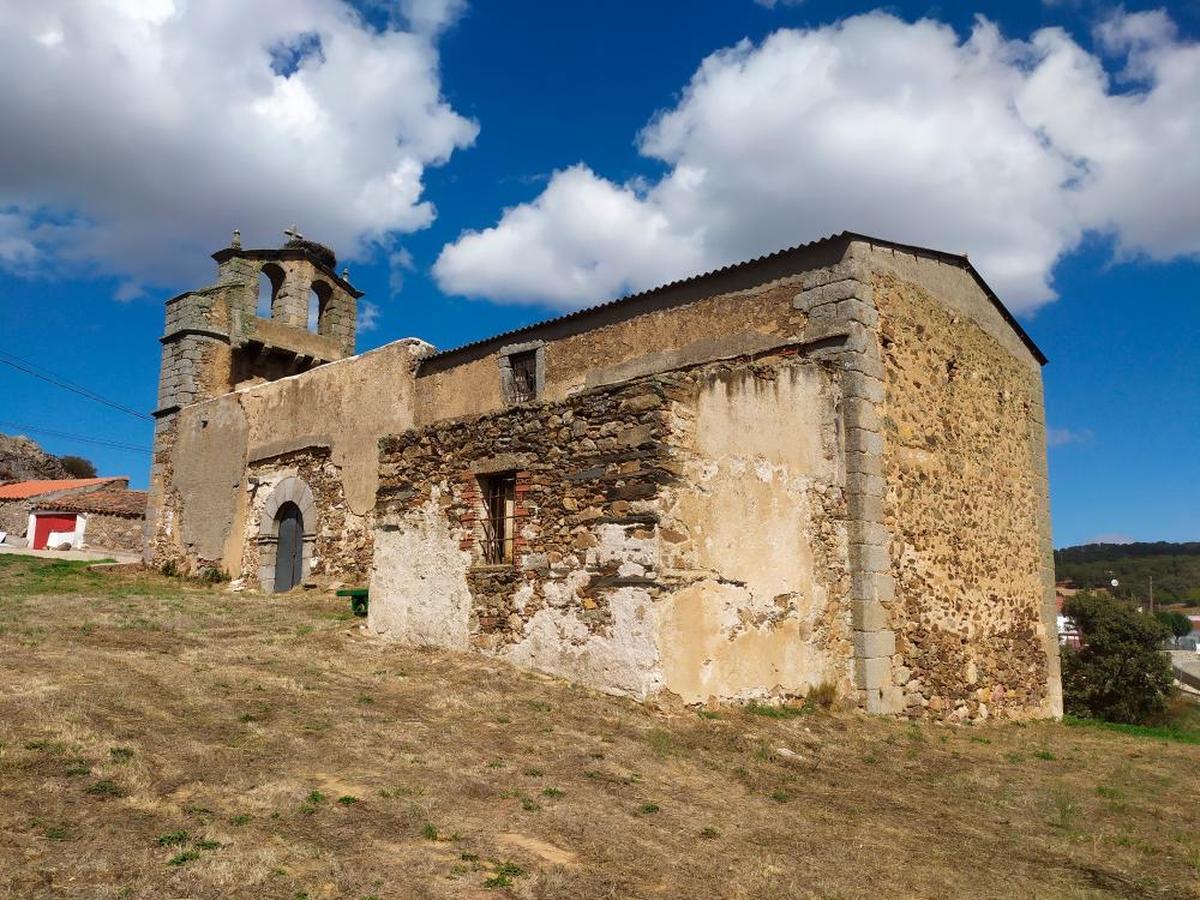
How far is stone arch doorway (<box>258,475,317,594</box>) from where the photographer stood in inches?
651

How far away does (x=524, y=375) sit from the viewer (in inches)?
581

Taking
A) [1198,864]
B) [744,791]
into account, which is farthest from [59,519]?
[1198,864]

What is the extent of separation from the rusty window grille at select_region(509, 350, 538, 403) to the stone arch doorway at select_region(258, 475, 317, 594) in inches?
182

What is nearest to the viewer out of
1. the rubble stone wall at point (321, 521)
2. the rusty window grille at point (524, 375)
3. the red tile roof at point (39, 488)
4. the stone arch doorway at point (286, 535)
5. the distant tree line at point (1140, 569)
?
the rusty window grille at point (524, 375)

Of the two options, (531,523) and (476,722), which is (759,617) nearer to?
(531,523)

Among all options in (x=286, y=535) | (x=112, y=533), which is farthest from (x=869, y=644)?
(x=112, y=533)

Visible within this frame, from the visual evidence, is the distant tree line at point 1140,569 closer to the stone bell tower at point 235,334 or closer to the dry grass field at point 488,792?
the stone bell tower at point 235,334

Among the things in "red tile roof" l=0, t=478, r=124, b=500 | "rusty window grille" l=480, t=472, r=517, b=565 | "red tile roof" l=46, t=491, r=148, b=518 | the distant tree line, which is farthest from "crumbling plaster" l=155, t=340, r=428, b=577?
the distant tree line

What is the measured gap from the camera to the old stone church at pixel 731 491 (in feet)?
26.1

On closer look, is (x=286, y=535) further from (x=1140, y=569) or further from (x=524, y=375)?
(x=1140, y=569)

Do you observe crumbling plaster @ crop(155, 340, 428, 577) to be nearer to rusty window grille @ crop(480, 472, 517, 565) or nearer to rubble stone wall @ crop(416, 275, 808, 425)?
rubble stone wall @ crop(416, 275, 808, 425)

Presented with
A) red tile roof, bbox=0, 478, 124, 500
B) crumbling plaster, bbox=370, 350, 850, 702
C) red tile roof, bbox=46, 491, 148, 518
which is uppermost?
red tile roof, bbox=0, 478, 124, 500

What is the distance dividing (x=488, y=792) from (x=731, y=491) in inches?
153

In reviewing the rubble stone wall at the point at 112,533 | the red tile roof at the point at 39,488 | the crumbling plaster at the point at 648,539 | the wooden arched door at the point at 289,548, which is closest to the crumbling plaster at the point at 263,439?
the wooden arched door at the point at 289,548
